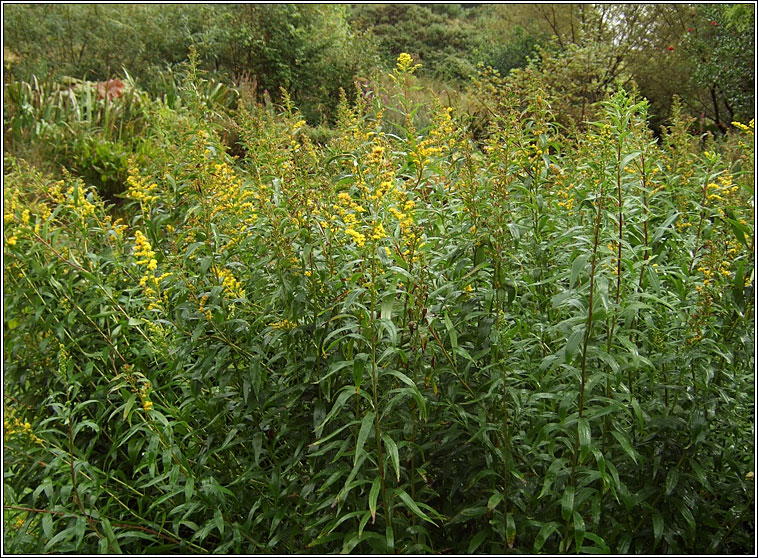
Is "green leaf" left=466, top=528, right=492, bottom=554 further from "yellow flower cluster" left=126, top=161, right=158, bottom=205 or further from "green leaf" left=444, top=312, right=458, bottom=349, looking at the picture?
"yellow flower cluster" left=126, top=161, right=158, bottom=205

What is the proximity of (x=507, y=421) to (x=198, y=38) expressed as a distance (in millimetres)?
7470

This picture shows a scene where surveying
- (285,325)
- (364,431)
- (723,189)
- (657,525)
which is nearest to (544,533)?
(657,525)

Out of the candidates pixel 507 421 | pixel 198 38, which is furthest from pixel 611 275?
pixel 198 38

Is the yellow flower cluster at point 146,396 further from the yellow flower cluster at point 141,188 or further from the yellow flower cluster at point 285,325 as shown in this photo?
the yellow flower cluster at point 141,188

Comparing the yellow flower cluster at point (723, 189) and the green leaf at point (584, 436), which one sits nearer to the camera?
the green leaf at point (584, 436)

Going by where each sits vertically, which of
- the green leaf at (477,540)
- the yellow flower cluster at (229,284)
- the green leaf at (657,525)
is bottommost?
the green leaf at (477,540)

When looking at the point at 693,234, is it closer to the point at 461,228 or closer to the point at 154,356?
the point at 461,228

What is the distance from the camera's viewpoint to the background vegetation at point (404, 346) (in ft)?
6.13

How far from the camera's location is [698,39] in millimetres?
8039

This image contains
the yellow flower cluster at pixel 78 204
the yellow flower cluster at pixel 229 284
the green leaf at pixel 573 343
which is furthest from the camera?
the yellow flower cluster at pixel 78 204

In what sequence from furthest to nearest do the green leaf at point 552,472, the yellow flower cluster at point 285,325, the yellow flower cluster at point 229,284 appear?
the yellow flower cluster at point 229,284
the yellow flower cluster at point 285,325
the green leaf at point 552,472

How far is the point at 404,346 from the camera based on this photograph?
6.69ft

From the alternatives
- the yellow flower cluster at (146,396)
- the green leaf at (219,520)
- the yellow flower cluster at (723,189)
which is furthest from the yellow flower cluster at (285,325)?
the yellow flower cluster at (723,189)

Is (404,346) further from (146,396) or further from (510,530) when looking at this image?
(146,396)
